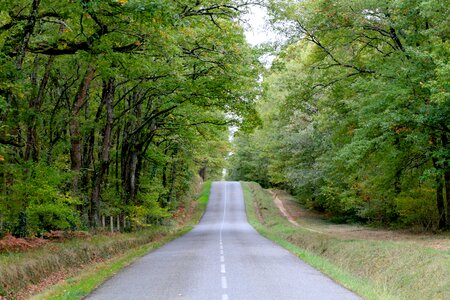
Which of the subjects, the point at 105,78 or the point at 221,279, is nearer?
the point at 221,279

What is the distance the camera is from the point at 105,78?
1731cm

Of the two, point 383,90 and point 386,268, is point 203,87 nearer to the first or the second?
point 383,90

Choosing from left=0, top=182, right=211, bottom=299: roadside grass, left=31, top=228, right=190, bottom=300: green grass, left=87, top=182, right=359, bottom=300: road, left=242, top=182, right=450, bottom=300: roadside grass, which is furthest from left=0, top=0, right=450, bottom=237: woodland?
left=87, top=182, right=359, bottom=300: road

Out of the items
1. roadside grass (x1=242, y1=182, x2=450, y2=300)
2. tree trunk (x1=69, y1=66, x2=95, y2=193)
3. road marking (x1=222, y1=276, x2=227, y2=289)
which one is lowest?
roadside grass (x1=242, y1=182, x2=450, y2=300)

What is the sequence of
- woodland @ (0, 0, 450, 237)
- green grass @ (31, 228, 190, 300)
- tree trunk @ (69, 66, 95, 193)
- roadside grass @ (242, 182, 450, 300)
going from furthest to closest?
tree trunk @ (69, 66, 95, 193), woodland @ (0, 0, 450, 237), roadside grass @ (242, 182, 450, 300), green grass @ (31, 228, 190, 300)

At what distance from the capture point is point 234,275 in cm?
1158

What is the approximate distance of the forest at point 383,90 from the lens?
17.1 metres

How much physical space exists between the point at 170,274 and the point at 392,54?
15.4 m

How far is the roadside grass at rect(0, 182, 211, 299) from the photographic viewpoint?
10.2 m

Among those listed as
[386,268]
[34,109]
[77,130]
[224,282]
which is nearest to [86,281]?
[224,282]

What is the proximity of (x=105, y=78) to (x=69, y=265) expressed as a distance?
718 cm

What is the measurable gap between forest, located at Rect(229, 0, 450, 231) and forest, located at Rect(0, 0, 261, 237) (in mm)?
2317

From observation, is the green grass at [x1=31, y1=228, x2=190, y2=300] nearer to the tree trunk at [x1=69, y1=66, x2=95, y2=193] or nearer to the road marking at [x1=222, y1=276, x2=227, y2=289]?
the road marking at [x1=222, y1=276, x2=227, y2=289]

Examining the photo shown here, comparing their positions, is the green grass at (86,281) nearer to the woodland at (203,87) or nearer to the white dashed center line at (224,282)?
the woodland at (203,87)
